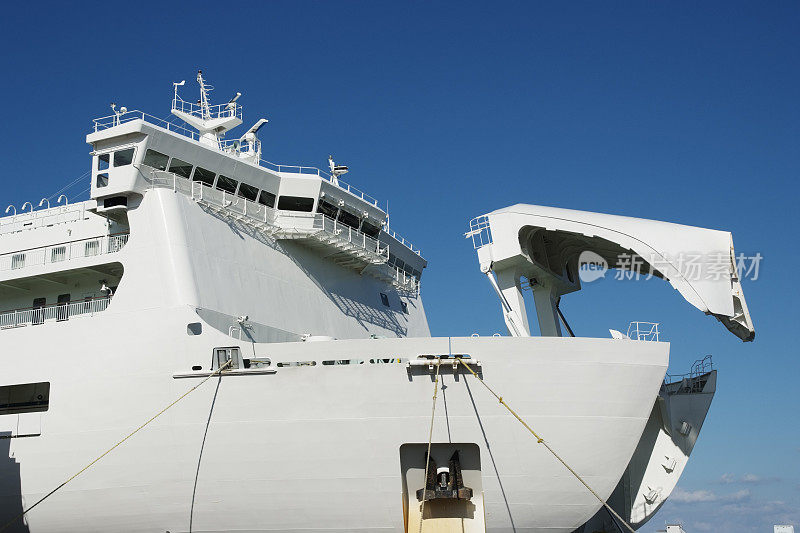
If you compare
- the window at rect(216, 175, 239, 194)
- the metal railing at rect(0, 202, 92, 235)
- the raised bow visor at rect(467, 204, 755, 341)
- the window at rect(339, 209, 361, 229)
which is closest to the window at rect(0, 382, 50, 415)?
the metal railing at rect(0, 202, 92, 235)

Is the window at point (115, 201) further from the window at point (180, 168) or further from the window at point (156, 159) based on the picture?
the window at point (180, 168)

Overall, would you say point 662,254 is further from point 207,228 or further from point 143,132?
point 143,132

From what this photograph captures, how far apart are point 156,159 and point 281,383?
726cm

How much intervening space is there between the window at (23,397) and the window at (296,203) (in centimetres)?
782

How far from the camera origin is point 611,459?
18.2m

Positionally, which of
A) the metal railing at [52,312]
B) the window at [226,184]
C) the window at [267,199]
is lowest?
the metal railing at [52,312]

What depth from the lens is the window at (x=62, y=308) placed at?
2273 centimetres

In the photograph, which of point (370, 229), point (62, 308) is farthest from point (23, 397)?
point (370, 229)

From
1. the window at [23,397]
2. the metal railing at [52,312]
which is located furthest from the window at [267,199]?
the window at [23,397]

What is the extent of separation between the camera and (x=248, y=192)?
23797 mm

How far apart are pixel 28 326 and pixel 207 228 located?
5.38 m

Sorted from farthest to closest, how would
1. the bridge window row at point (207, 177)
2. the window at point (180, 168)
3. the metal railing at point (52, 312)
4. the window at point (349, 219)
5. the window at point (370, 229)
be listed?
the window at point (370, 229), the window at point (349, 219), the metal railing at point (52, 312), the window at point (180, 168), the bridge window row at point (207, 177)

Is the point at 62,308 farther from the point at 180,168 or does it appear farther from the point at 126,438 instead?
the point at 126,438

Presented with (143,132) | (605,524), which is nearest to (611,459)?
(605,524)
